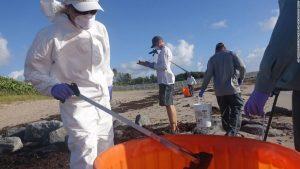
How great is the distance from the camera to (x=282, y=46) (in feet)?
7.82

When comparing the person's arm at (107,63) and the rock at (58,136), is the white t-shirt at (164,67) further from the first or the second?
the person's arm at (107,63)

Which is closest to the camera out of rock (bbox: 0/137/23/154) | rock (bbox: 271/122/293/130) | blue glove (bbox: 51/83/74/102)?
blue glove (bbox: 51/83/74/102)

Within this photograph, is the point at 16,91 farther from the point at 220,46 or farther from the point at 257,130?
the point at 257,130

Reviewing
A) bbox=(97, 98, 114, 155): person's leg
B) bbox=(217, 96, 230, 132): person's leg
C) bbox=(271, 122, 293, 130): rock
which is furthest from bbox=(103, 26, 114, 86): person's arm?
bbox=(271, 122, 293, 130): rock

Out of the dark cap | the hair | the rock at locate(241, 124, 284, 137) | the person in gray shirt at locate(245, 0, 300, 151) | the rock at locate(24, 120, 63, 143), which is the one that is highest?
the dark cap

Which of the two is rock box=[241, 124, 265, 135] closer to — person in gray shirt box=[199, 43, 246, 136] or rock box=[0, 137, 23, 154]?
person in gray shirt box=[199, 43, 246, 136]

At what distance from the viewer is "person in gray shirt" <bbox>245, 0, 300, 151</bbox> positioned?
2.36 meters

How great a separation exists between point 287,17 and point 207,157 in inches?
35.8

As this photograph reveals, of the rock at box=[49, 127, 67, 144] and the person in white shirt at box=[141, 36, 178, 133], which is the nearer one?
the rock at box=[49, 127, 67, 144]

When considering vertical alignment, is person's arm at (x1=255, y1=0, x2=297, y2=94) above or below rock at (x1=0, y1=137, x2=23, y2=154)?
above

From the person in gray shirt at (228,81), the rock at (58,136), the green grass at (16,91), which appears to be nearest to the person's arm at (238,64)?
the person in gray shirt at (228,81)

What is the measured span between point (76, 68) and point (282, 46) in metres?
1.76

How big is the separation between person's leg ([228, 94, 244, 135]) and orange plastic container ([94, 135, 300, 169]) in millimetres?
4743

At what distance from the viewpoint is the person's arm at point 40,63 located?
3.37m
